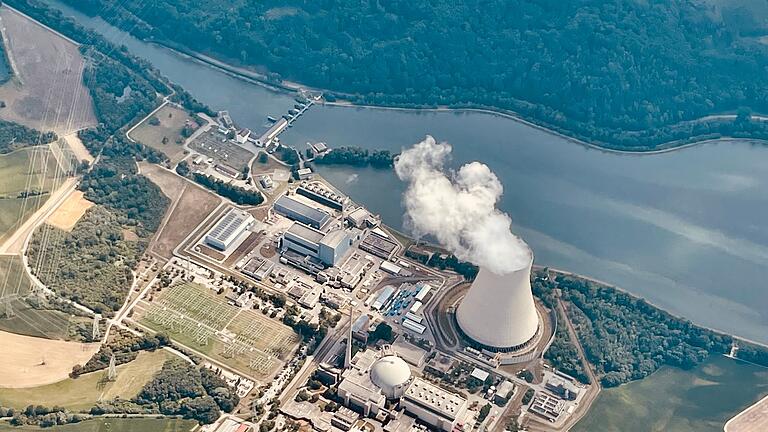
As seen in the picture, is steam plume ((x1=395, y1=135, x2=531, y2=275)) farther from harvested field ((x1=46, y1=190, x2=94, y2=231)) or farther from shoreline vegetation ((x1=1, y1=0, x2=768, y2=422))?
harvested field ((x1=46, y1=190, x2=94, y2=231))

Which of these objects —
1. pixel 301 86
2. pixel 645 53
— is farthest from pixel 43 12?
pixel 645 53

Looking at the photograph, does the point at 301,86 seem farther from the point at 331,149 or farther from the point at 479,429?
the point at 479,429

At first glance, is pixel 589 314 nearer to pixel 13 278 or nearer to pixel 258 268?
pixel 258 268

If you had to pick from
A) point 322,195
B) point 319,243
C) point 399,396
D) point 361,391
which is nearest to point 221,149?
point 322,195

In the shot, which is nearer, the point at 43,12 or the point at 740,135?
the point at 740,135

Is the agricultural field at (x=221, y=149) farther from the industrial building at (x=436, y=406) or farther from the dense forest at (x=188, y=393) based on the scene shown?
the industrial building at (x=436, y=406)

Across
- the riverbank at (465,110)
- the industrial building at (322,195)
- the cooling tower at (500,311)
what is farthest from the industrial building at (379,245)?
the riverbank at (465,110)
